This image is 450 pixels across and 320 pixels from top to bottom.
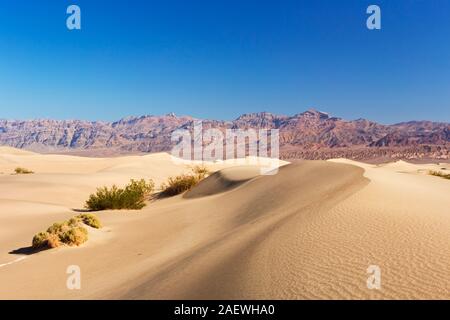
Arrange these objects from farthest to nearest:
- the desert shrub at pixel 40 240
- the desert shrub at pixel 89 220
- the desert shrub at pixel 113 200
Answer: the desert shrub at pixel 113 200 < the desert shrub at pixel 89 220 < the desert shrub at pixel 40 240

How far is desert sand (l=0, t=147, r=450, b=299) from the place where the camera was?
3646 millimetres

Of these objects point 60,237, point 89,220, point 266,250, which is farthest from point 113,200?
point 266,250

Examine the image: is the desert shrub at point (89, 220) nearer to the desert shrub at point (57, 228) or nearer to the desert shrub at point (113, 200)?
the desert shrub at point (57, 228)

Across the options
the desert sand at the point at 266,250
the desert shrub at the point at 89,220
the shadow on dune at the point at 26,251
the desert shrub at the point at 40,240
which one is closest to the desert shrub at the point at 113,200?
the desert sand at the point at 266,250

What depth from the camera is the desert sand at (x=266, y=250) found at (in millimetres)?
3646

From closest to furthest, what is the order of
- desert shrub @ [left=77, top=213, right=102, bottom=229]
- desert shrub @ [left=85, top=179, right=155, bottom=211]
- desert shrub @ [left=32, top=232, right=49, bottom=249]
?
desert shrub @ [left=32, top=232, right=49, bottom=249] → desert shrub @ [left=77, top=213, right=102, bottom=229] → desert shrub @ [left=85, top=179, right=155, bottom=211]

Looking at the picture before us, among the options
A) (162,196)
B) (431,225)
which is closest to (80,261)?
(431,225)

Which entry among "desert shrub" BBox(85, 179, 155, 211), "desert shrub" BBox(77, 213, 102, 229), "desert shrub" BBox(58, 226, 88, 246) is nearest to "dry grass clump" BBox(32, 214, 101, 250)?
"desert shrub" BBox(58, 226, 88, 246)

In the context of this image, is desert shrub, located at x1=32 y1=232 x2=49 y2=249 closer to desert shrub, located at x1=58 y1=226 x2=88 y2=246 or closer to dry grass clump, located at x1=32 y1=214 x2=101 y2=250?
dry grass clump, located at x1=32 y1=214 x2=101 y2=250

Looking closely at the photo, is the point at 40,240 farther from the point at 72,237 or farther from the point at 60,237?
the point at 72,237

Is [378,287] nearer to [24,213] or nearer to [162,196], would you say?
[24,213]

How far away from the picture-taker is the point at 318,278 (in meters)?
3.68

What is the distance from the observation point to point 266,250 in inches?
189
